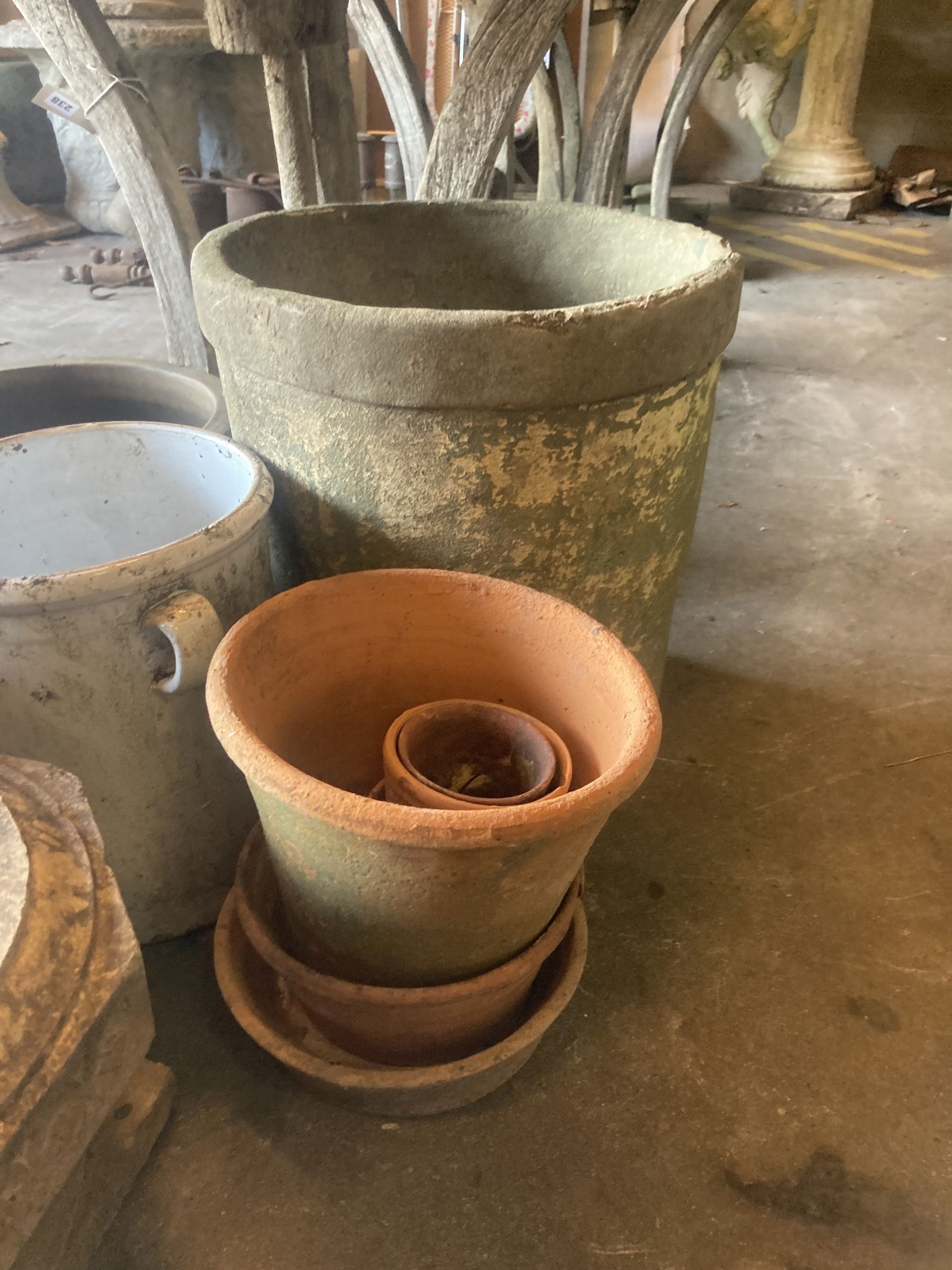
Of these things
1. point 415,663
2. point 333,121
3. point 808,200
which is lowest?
point 808,200

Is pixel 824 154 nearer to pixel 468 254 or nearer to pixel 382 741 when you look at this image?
pixel 468 254

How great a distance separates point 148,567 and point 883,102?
8786 millimetres

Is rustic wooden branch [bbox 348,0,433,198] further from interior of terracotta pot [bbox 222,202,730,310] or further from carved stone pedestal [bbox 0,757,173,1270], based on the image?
carved stone pedestal [bbox 0,757,173,1270]

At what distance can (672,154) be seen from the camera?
16.4 ft

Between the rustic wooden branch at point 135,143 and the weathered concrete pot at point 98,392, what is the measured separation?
38 centimetres

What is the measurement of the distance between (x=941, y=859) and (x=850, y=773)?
27 cm

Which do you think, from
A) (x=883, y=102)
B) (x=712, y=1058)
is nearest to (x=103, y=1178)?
(x=712, y=1058)

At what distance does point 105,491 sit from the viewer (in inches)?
67.2

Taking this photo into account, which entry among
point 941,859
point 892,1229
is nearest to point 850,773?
point 941,859

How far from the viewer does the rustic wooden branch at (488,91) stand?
7.18 feet

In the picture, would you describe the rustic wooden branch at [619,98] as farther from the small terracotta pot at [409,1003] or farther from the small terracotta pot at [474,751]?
the small terracotta pot at [409,1003]

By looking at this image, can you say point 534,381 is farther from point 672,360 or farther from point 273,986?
point 273,986

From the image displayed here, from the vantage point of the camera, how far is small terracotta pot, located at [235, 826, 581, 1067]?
1.24m

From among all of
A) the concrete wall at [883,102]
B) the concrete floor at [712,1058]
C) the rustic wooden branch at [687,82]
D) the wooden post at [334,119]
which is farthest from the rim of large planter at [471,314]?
the concrete wall at [883,102]
